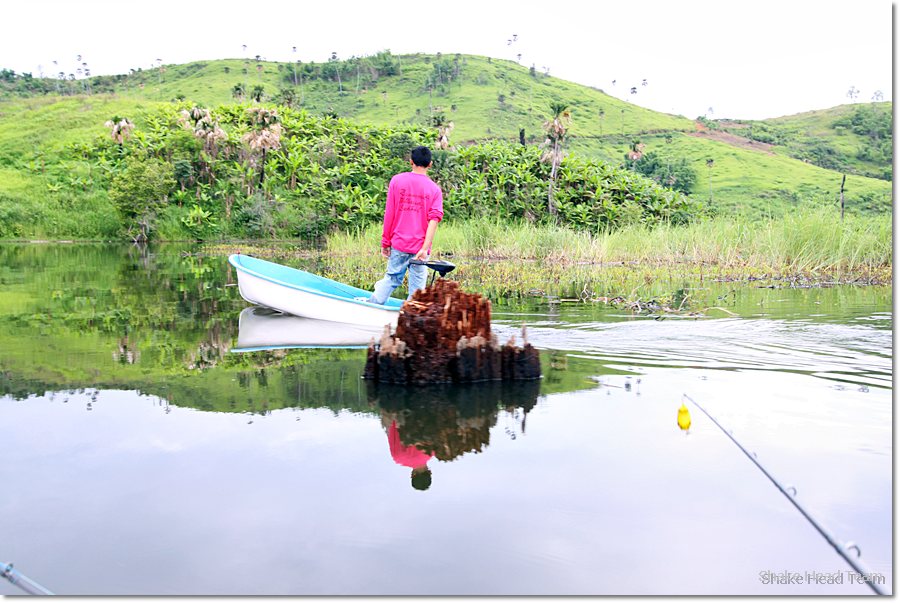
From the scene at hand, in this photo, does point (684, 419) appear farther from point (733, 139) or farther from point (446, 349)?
point (733, 139)

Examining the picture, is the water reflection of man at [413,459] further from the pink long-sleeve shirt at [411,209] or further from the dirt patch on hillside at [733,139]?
the dirt patch on hillside at [733,139]

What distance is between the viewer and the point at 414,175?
9203mm

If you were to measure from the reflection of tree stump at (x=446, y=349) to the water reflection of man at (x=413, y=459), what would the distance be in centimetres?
147

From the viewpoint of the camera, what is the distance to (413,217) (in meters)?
9.29

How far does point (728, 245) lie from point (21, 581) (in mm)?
20954

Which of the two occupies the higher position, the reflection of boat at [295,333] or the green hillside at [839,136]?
the green hillside at [839,136]

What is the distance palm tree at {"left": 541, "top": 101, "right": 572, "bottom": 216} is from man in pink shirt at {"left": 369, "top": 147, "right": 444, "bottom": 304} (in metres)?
31.6

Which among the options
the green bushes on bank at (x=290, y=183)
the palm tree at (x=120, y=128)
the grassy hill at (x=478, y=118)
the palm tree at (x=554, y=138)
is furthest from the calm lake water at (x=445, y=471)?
the grassy hill at (x=478, y=118)

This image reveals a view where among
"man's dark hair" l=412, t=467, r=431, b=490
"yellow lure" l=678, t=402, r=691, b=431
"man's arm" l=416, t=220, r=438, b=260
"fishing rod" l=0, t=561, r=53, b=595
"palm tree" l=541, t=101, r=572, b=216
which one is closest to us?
"fishing rod" l=0, t=561, r=53, b=595

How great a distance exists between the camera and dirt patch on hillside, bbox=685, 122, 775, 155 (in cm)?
8488

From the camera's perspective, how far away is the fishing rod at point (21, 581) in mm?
3289

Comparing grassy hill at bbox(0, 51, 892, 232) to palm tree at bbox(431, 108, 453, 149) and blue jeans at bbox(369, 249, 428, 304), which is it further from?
blue jeans at bbox(369, 249, 428, 304)

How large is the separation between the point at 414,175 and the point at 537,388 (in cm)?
316

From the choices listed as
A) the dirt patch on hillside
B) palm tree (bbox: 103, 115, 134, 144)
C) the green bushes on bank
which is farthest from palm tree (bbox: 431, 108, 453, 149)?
the dirt patch on hillside
